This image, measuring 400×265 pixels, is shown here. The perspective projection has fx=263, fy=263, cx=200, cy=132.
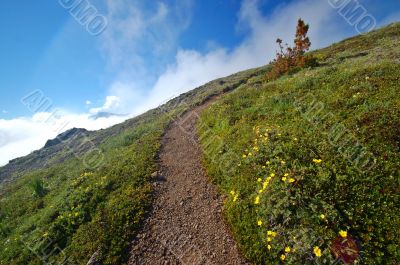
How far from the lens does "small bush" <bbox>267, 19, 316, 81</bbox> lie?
28.5 m

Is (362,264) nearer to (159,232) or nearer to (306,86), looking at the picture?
(159,232)

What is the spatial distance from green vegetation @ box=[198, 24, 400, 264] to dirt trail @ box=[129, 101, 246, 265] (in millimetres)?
569

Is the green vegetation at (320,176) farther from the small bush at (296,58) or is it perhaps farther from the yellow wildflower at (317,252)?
the small bush at (296,58)

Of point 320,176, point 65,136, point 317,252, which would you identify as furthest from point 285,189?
point 65,136

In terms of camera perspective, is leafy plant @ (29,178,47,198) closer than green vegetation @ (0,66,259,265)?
No

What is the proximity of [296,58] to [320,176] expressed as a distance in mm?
23725

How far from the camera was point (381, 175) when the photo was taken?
803 centimetres

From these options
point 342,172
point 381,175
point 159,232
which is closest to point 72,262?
point 159,232

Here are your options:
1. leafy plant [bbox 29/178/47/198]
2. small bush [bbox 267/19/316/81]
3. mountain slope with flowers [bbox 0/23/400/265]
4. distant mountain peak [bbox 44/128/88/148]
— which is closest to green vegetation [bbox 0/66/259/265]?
mountain slope with flowers [bbox 0/23/400/265]

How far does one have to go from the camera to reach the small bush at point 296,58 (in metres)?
28.5

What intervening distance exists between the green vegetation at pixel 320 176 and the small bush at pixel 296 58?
1382cm

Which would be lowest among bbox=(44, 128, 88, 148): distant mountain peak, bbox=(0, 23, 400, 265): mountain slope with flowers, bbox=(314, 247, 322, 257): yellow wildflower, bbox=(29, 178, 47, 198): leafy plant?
bbox=(314, 247, 322, 257): yellow wildflower

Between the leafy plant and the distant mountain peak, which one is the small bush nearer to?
the leafy plant

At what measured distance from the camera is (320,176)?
27.8 feet
